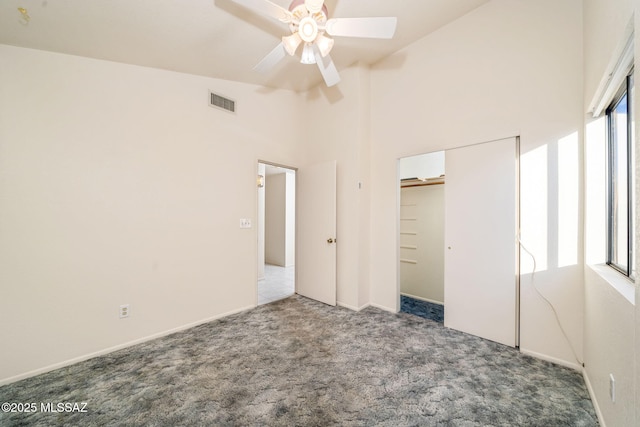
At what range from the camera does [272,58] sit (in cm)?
208

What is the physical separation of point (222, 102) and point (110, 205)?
1.70 metres

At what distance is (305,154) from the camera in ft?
12.6

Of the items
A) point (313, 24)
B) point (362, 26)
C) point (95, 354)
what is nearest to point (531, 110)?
point (362, 26)

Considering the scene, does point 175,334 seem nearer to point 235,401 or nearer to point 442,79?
point 235,401

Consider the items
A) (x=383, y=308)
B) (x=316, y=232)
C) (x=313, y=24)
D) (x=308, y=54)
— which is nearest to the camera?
(x=313, y=24)

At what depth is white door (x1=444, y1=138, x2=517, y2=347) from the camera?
2.26m

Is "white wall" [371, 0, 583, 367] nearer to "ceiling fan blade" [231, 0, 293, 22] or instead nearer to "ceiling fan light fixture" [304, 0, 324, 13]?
"ceiling fan light fixture" [304, 0, 324, 13]

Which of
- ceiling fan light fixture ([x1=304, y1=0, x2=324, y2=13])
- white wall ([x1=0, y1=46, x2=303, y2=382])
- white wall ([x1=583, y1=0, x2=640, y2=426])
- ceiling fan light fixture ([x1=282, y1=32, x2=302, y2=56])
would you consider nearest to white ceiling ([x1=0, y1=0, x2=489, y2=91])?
white wall ([x1=0, y1=46, x2=303, y2=382])

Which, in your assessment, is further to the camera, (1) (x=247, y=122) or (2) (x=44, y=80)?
(1) (x=247, y=122)

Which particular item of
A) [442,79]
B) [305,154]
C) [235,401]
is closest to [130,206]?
[235,401]

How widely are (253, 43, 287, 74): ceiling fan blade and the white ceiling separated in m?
0.43

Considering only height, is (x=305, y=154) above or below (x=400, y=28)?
below

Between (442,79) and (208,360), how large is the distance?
3762mm

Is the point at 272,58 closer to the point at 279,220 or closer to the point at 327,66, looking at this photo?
the point at 327,66
